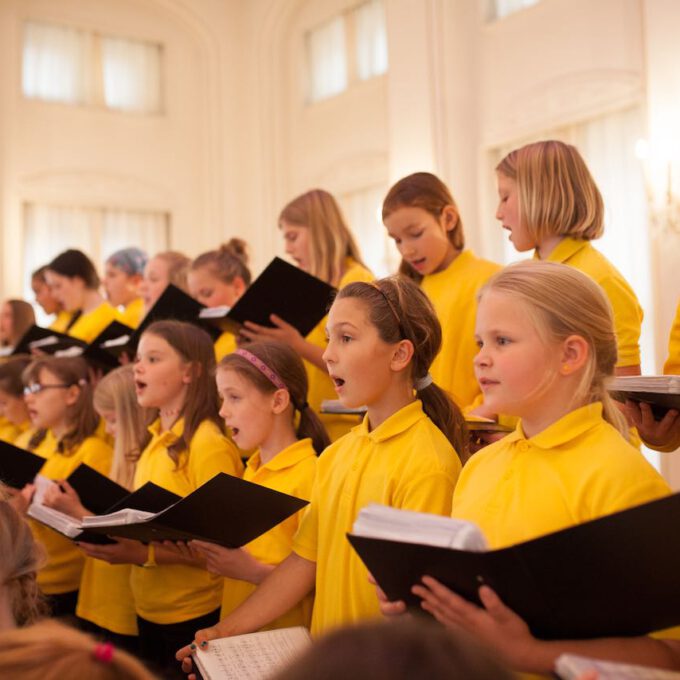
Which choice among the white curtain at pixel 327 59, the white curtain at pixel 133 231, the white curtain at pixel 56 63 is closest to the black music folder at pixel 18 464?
the white curtain at pixel 133 231

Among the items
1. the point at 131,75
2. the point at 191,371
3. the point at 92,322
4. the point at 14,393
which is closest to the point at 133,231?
the point at 131,75

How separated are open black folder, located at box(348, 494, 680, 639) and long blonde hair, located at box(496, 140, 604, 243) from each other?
1.57 meters

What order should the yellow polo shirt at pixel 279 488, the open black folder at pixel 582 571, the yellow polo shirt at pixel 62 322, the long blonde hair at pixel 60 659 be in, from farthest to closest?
the yellow polo shirt at pixel 62 322 → the yellow polo shirt at pixel 279 488 → the open black folder at pixel 582 571 → the long blonde hair at pixel 60 659

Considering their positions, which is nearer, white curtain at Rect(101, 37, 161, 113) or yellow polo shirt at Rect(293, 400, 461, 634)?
yellow polo shirt at Rect(293, 400, 461, 634)

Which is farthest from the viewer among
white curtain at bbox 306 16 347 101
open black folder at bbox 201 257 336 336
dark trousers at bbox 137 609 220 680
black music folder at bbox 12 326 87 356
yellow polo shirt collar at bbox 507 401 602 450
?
white curtain at bbox 306 16 347 101

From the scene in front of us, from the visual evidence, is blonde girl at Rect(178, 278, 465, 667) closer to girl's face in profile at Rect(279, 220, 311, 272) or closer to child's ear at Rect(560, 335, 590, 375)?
child's ear at Rect(560, 335, 590, 375)

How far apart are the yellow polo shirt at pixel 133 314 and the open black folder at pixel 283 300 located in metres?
1.95

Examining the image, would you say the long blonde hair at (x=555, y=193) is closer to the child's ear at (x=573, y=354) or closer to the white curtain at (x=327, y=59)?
the child's ear at (x=573, y=354)

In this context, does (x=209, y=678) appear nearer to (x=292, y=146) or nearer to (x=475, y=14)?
(x=475, y=14)

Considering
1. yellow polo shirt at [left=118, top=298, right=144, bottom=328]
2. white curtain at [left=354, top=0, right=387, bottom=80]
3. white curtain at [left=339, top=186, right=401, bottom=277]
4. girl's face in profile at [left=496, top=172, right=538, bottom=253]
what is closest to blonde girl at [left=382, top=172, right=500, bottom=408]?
girl's face in profile at [left=496, top=172, right=538, bottom=253]

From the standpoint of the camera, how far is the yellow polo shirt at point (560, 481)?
1.68m

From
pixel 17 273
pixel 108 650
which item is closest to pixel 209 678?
pixel 108 650

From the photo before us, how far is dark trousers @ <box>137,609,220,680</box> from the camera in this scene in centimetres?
313

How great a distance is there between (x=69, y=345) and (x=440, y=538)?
385 cm
